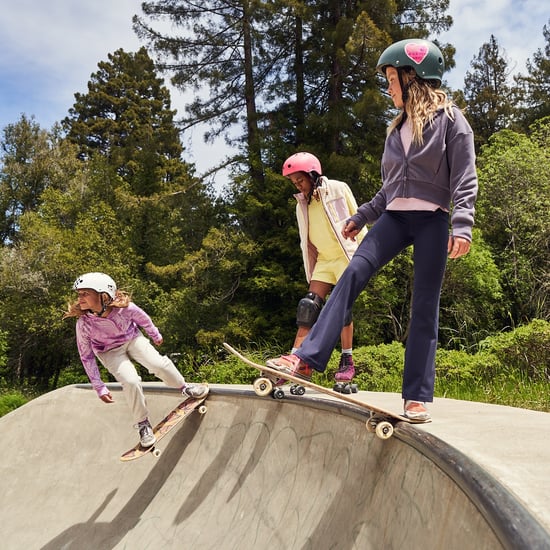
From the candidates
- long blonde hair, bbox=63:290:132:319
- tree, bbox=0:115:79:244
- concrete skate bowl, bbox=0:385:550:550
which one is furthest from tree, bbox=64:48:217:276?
long blonde hair, bbox=63:290:132:319

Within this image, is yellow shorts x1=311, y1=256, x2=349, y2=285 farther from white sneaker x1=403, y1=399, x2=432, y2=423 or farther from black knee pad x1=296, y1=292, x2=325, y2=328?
white sneaker x1=403, y1=399, x2=432, y2=423

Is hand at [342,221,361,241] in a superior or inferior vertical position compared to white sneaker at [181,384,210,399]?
superior

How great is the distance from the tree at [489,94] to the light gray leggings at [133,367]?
95.8 ft

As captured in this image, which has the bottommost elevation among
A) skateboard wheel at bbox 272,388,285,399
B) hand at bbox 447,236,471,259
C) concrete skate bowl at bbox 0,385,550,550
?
concrete skate bowl at bbox 0,385,550,550

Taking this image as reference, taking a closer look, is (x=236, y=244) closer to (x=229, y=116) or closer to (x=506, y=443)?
(x=229, y=116)

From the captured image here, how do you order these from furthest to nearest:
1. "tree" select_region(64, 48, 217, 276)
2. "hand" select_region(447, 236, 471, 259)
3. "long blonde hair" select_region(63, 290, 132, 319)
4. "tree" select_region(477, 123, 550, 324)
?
"tree" select_region(64, 48, 217, 276)
"tree" select_region(477, 123, 550, 324)
"long blonde hair" select_region(63, 290, 132, 319)
"hand" select_region(447, 236, 471, 259)

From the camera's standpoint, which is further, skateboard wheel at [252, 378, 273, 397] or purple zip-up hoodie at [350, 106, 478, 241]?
skateboard wheel at [252, 378, 273, 397]

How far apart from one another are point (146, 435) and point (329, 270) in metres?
1.94

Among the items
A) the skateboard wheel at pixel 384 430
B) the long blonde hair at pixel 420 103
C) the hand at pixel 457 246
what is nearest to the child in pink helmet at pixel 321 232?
the long blonde hair at pixel 420 103

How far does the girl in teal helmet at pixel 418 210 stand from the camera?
107 inches

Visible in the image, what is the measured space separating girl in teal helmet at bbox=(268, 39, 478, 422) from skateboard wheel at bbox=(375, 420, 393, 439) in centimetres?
36

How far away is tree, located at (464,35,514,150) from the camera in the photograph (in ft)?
102

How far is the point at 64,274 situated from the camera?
864 inches

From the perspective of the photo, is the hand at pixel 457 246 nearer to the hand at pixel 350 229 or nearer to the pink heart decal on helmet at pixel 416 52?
the hand at pixel 350 229
